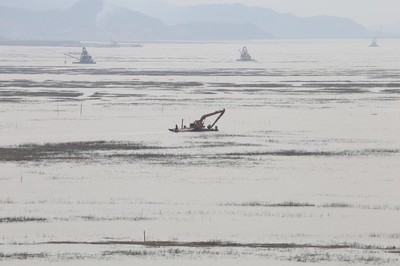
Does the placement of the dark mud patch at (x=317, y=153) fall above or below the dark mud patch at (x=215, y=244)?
above

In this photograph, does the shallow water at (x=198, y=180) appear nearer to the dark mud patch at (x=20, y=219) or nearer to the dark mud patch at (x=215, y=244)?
the dark mud patch at (x=20, y=219)

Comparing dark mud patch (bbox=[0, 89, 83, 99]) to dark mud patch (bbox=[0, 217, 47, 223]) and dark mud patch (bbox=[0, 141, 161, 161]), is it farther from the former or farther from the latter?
dark mud patch (bbox=[0, 217, 47, 223])

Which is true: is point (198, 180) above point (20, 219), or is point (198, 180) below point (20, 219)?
above

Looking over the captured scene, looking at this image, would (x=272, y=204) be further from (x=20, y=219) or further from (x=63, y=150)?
(x=63, y=150)

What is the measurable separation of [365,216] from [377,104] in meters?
36.5

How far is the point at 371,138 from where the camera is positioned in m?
45.6

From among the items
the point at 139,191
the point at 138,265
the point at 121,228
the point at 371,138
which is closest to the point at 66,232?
the point at 121,228

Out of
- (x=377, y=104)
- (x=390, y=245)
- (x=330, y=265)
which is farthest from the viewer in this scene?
(x=377, y=104)

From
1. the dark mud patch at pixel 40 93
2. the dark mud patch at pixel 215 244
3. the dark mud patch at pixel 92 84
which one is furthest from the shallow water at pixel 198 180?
the dark mud patch at pixel 92 84

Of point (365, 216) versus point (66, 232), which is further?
point (365, 216)

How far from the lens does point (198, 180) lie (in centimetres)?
3391

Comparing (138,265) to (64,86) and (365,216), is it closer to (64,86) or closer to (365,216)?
(365,216)

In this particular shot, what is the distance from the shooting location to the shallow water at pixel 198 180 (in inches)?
959

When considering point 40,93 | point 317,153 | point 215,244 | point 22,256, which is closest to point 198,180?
point 317,153
